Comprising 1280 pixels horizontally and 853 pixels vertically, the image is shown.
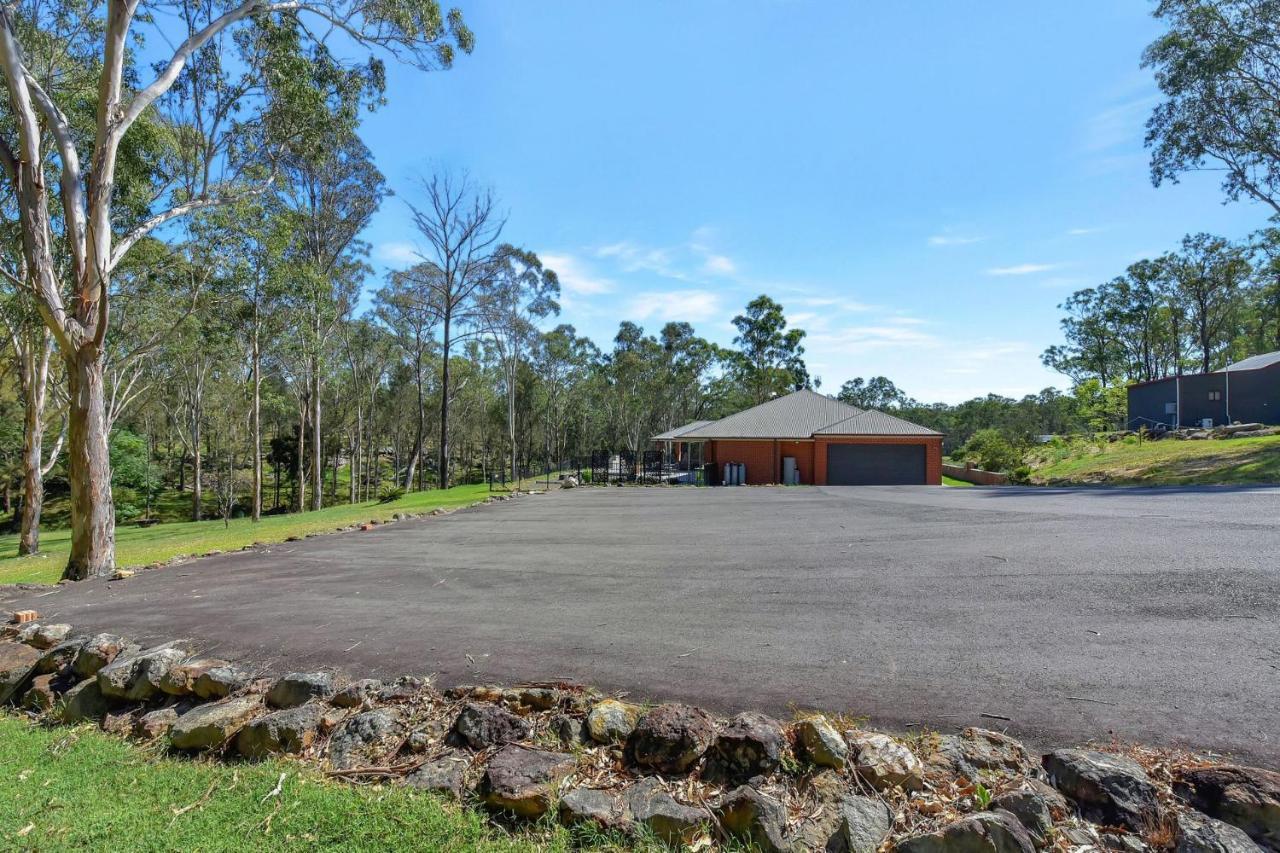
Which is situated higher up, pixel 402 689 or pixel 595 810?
pixel 402 689

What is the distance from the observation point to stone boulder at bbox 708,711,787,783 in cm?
274

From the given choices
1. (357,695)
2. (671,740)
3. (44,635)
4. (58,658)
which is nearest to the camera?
(671,740)

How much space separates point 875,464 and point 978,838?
94.2ft

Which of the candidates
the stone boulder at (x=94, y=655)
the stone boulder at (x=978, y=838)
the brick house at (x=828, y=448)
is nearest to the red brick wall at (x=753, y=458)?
the brick house at (x=828, y=448)

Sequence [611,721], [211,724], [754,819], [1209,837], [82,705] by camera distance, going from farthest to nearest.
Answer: [82,705], [211,724], [611,721], [754,819], [1209,837]

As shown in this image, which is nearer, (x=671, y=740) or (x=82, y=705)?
(x=671, y=740)

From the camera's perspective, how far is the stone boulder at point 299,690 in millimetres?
3719

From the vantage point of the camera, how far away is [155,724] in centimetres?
382

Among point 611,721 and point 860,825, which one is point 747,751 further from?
point 611,721

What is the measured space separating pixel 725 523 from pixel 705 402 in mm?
49318

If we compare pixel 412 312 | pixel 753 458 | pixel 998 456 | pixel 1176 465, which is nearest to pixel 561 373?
pixel 412 312

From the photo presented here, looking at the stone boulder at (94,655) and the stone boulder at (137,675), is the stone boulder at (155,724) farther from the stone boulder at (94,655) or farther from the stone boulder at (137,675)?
the stone boulder at (94,655)

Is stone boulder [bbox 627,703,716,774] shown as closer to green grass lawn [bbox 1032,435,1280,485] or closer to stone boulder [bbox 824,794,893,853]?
stone boulder [bbox 824,794,893,853]

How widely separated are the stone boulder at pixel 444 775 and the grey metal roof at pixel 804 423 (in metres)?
27.5
